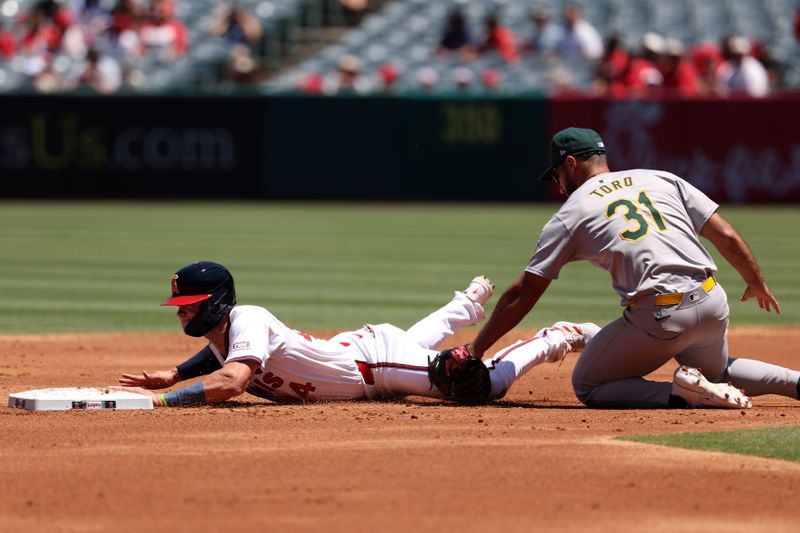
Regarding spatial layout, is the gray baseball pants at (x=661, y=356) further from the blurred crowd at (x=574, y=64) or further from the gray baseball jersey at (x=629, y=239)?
the blurred crowd at (x=574, y=64)

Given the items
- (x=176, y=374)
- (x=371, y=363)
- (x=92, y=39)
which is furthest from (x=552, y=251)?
A: (x=92, y=39)

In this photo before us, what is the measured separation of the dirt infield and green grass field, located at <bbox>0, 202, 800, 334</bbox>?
4.18 meters

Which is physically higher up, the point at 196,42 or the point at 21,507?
the point at 196,42

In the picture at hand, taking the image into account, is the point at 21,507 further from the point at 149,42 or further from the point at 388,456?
the point at 149,42

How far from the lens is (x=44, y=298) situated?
12.1 meters

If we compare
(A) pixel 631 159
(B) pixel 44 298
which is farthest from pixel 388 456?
(A) pixel 631 159

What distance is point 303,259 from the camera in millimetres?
15172

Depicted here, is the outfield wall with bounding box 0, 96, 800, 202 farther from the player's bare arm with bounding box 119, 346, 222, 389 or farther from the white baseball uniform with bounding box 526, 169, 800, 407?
the player's bare arm with bounding box 119, 346, 222, 389

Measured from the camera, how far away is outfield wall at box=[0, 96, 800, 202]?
2214 centimetres

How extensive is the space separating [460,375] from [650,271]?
1.08 meters

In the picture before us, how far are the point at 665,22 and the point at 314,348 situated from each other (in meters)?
19.2

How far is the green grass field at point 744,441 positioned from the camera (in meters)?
5.65

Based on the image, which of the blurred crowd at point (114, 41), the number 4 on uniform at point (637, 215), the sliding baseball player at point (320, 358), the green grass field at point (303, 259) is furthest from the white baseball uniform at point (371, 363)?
the blurred crowd at point (114, 41)

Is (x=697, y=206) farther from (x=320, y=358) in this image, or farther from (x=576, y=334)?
(x=320, y=358)
